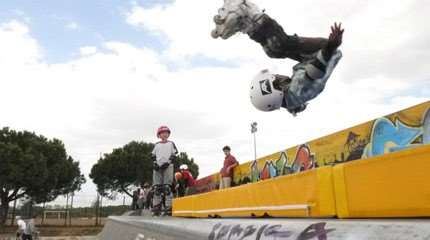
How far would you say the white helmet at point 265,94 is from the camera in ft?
15.5

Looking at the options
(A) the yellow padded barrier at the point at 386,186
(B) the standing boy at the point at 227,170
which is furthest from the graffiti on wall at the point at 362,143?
(B) the standing boy at the point at 227,170

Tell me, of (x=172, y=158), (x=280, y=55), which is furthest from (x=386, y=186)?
(x=172, y=158)

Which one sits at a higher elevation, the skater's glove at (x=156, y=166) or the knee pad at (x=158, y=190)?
the skater's glove at (x=156, y=166)

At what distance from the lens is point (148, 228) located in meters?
6.48

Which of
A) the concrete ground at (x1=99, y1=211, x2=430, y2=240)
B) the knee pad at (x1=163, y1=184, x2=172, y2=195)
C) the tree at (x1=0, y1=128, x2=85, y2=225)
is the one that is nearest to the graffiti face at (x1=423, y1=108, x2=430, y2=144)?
the concrete ground at (x1=99, y1=211, x2=430, y2=240)

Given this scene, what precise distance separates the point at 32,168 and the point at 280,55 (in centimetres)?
4256

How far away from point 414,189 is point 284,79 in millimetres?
2892

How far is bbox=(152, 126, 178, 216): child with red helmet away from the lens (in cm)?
853

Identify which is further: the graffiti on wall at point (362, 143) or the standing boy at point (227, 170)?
the standing boy at point (227, 170)

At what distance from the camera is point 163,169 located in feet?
28.3

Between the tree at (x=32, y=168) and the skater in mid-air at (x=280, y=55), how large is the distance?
41.2 meters

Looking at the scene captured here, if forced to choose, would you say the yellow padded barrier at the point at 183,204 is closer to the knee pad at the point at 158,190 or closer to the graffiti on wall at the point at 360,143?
the knee pad at the point at 158,190

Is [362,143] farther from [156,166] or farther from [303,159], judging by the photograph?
[156,166]

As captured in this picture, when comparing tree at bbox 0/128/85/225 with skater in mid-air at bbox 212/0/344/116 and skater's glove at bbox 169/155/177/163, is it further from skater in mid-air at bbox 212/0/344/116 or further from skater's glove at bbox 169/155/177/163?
skater in mid-air at bbox 212/0/344/116
